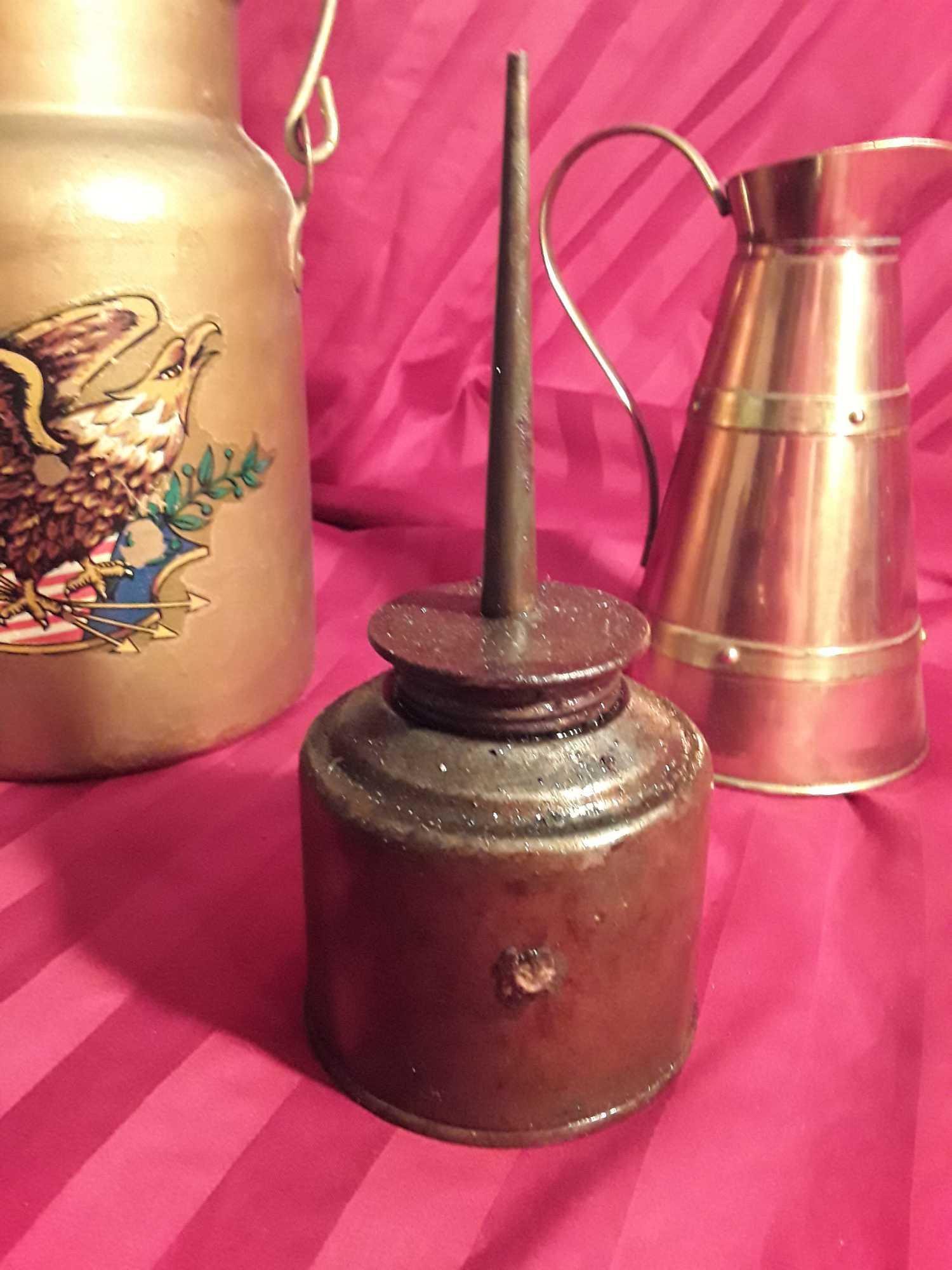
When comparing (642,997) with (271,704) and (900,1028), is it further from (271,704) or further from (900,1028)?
(271,704)

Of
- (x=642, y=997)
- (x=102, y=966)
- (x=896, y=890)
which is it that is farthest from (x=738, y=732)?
(x=102, y=966)

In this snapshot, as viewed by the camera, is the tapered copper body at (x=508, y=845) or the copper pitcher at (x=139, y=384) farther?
the copper pitcher at (x=139, y=384)

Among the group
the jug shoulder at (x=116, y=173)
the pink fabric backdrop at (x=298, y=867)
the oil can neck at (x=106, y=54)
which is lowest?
the pink fabric backdrop at (x=298, y=867)

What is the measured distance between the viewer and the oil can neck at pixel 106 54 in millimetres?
584

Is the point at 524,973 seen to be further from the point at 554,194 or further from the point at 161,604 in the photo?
the point at 554,194

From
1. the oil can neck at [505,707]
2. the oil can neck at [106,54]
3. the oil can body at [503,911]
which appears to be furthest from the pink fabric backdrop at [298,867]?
the oil can neck at [106,54]

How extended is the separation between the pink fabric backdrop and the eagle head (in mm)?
227

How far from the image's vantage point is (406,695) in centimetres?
44

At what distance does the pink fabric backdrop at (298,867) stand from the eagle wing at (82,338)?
0.24 m

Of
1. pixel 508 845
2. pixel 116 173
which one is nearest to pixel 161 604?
pixel 116 173

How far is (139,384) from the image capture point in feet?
2.02

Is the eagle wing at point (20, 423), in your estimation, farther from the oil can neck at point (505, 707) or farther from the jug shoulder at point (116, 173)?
the oil can neck at point (505, 707)

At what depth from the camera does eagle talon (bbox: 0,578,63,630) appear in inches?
25.0

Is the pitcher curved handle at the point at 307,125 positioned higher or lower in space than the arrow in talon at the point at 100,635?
higher
